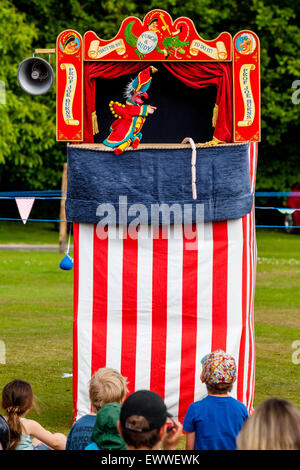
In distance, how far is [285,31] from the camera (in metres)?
28.4

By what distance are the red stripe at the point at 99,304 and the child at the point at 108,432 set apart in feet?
9.51

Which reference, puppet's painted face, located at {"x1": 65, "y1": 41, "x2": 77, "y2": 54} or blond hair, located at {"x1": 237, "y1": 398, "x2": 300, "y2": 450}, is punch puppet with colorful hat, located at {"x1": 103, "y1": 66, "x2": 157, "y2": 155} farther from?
blond hair, located at {"x1": 237, "y1": 398, "x2": 300, "y2": 450}

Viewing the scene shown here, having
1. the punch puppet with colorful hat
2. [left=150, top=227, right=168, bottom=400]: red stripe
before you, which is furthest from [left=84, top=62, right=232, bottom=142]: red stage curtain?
[left=150, top=227, right=168, bottom=400]: red stripe

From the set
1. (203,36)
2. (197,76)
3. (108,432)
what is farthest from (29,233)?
(108,432)

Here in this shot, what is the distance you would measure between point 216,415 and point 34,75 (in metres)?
4.87

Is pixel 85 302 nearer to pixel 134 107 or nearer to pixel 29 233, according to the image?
pixel 134 107

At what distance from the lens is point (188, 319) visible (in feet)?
22.7

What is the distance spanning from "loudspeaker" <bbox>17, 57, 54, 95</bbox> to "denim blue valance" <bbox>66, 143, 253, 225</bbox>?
1865 millimetres

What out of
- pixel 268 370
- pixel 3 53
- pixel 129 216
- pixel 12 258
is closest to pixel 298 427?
pixel 129 216

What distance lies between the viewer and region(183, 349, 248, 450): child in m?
4.76

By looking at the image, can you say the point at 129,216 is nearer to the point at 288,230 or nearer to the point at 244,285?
the point at 244,285

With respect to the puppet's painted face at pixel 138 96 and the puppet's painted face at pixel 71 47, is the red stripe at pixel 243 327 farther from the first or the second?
the puppet's painted face at pixel 71 47

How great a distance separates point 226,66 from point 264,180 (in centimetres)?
2232
